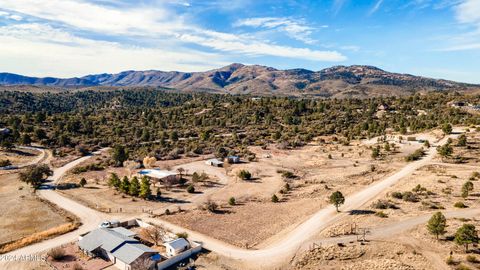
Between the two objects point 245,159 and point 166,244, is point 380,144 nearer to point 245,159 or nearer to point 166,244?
point 245,159

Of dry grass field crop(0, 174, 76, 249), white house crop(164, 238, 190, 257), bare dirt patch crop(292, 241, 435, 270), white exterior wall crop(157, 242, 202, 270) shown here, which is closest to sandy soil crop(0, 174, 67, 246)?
dry grass field crop(0, 174, 76, 249)

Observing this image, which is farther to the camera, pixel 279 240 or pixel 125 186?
pixel 125 186

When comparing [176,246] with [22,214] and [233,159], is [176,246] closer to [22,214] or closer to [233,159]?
[22,214]

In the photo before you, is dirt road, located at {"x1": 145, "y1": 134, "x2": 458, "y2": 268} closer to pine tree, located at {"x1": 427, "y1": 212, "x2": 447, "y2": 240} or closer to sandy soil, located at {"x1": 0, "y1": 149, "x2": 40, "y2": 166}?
pine tree, located at {"x1": 427, "y1": 212, "x2": 447, "y2": 240}

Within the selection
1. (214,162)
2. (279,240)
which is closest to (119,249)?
(279,240)

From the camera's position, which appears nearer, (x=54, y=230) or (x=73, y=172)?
(x=54, y=230)

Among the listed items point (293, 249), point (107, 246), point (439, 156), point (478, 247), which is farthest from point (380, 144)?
point (107, 246)
